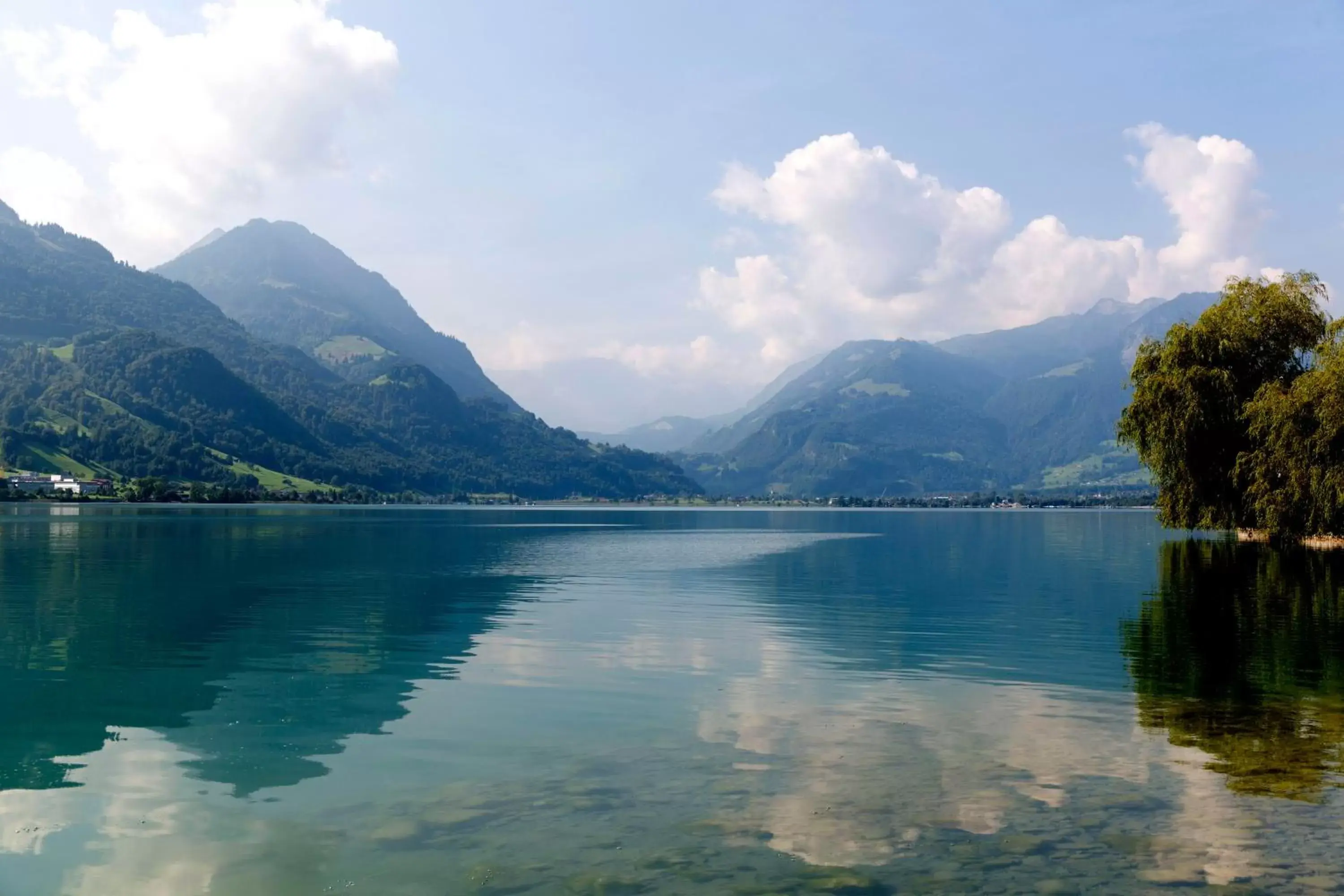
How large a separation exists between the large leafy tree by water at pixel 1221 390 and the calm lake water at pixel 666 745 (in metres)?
32.1

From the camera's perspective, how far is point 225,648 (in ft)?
125

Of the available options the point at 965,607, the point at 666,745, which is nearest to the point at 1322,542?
the point at 965,607

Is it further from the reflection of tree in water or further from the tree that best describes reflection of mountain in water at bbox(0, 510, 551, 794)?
the tree

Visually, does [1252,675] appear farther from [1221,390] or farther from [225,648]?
[1221,390]

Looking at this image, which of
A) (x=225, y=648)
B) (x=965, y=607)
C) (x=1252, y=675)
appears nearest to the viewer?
(x=1252, y=675)

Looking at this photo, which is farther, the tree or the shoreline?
the shoreline

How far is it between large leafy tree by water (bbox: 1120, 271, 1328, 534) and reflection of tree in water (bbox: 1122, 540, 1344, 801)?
2487cm

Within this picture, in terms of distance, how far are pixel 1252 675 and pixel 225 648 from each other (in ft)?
115

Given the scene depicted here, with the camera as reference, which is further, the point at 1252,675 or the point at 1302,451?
the point at 1302,451

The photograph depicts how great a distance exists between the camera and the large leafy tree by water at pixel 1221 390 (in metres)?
86.8

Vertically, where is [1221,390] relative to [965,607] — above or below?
above

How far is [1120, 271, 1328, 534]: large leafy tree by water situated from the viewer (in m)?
86.8

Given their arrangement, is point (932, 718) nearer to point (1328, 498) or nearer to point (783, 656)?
point (783, 656)

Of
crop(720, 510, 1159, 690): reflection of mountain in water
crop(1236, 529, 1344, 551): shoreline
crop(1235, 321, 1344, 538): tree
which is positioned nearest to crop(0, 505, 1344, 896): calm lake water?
crop(720, 510, 1159, 690): reflection of mountain in water
